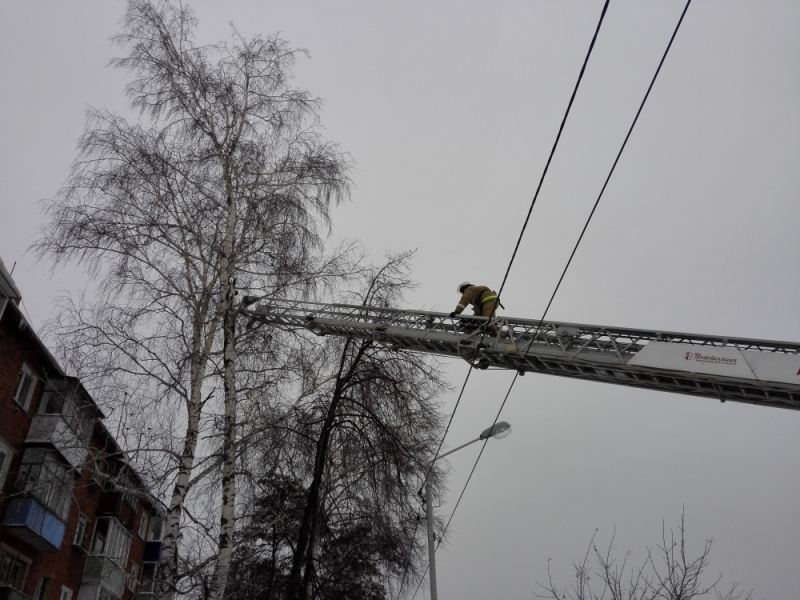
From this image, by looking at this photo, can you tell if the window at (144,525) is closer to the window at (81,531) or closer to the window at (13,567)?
the window at (81,531)

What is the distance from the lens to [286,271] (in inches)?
548

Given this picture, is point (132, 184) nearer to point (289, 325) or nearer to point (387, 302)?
point (289, 325)

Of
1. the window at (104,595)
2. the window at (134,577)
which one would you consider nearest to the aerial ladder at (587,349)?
the window at (104,595)

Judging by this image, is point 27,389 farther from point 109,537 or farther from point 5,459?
point 109,537

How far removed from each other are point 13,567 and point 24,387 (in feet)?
17.1

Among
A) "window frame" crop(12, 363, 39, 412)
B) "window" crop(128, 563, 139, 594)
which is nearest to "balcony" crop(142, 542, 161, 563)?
"window" crop(128, 563, 139, 594)

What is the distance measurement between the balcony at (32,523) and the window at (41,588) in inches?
54.9

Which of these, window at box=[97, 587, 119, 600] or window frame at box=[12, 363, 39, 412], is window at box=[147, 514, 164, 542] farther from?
window frame at box=[12, 363, 39, 412]

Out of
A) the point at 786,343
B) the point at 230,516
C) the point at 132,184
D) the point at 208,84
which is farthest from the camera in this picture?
the point at 208,84

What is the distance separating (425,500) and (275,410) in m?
4.07

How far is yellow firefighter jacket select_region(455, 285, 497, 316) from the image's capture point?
13346mm

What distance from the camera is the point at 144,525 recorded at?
33719mm

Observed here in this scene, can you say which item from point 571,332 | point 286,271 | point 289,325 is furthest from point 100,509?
point 571,332

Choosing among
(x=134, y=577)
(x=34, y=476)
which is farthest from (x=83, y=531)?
(x=134, y=577)
